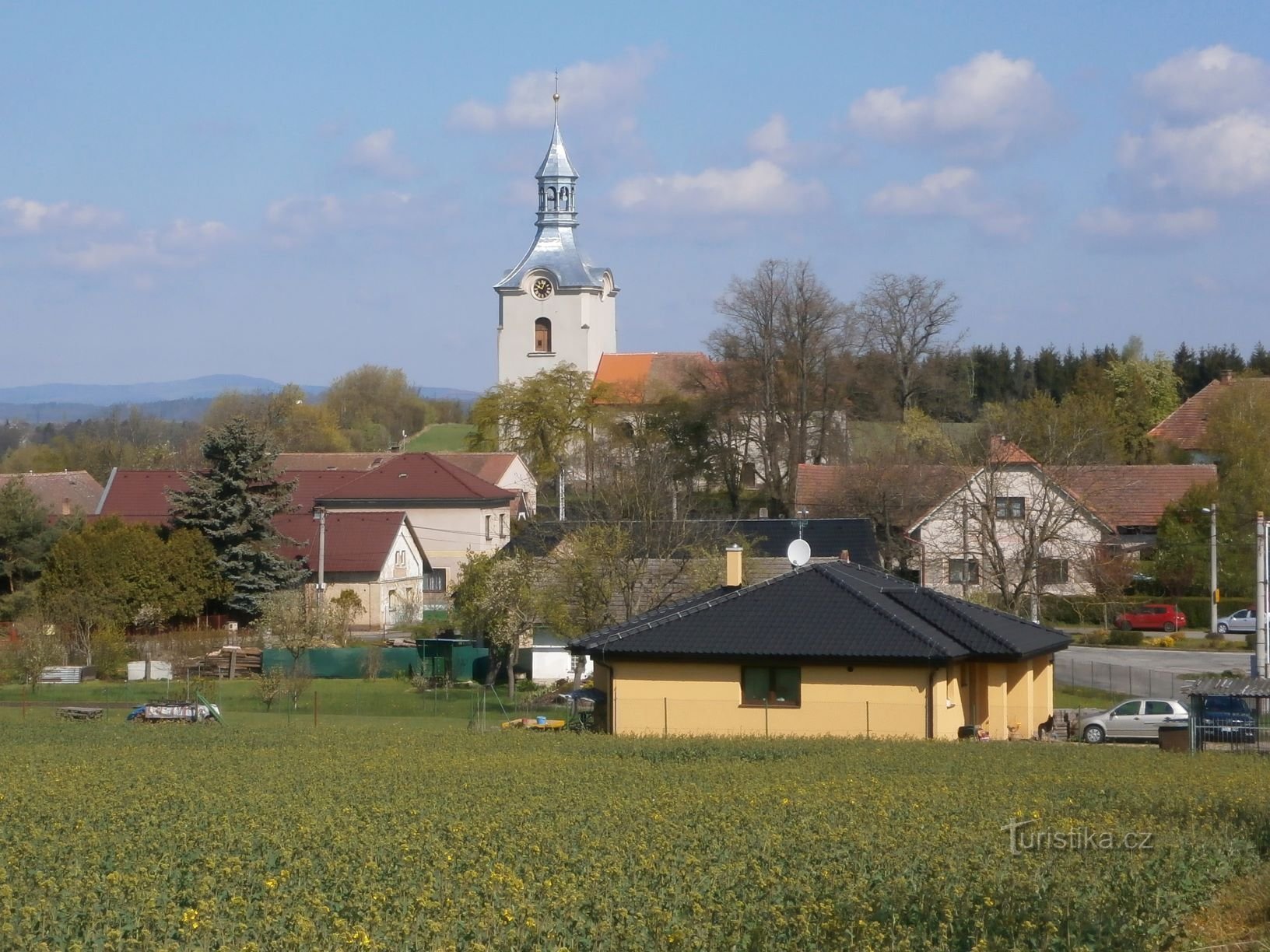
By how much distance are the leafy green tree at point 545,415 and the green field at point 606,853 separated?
6926 centimetres

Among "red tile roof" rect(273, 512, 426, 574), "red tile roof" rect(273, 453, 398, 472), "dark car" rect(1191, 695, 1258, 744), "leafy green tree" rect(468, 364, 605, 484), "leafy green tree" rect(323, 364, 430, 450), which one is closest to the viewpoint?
"dark car" rect(1191, 695, 1258, 744)

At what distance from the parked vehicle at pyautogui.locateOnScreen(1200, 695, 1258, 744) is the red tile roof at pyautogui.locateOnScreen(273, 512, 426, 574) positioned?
39.0 m

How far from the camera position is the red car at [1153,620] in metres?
57.8

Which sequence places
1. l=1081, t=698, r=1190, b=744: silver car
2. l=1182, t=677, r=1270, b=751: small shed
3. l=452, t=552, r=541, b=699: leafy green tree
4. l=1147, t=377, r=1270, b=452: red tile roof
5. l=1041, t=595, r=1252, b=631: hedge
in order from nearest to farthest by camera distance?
l=1182, t=677, r=1270, b=751: small shed < l=1081, t=698, r=1190, b=744: silver car < l=452, t=552, r=541, b=699: leafy green tree < l=1041, t=595, r=1252, b=631: hedge < l=1147, t=377, r=1270, b=452: red tile roof

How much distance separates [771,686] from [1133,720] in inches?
348

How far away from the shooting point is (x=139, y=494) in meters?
69.6

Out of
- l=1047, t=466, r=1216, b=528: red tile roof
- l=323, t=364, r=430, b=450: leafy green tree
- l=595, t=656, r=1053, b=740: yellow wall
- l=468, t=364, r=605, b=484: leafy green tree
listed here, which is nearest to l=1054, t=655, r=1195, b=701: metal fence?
l=595, t=656, r=1053, b=740: yellow wall

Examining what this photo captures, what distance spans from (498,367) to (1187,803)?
95.5 m

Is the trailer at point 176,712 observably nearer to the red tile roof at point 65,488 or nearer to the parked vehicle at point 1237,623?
the parked vehicle at point 1237,623

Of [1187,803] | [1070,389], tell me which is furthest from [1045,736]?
[1070,389]

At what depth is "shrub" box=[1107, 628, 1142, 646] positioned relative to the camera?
54.2 m

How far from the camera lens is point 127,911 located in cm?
914

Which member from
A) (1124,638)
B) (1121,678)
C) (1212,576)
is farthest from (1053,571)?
(1121,678)

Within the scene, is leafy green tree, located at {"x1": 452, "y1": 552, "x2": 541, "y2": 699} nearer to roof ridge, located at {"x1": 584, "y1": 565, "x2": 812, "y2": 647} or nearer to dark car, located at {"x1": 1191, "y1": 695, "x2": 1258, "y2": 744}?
roof ridge, located at {"x1": 584, "y1": 565, "x2": 812, "y2": 647}
